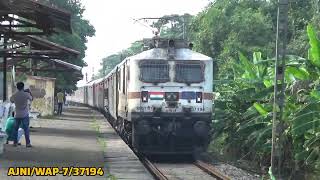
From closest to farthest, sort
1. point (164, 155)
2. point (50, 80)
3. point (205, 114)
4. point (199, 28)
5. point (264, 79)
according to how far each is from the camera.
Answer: point (205, 114) → point (264, 79) → point (164, 155) → point (50, 80) → point (199, 28)

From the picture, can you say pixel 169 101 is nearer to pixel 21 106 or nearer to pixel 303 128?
pixel 21 106

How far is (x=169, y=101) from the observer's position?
596 inches

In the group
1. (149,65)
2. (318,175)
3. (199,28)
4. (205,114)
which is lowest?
(318,175)

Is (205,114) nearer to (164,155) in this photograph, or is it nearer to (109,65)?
(164,155)

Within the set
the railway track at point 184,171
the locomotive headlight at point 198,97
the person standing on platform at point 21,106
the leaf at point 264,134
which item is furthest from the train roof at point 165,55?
the person standing on platform at point 21,106

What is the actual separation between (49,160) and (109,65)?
113209 mm

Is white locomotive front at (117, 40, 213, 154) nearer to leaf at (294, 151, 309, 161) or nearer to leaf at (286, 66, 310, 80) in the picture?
leaf at (286, 66, 310, 80)

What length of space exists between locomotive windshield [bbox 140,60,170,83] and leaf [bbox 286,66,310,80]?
10.6ft

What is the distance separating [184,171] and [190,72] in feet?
9.16

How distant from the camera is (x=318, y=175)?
1294 cm

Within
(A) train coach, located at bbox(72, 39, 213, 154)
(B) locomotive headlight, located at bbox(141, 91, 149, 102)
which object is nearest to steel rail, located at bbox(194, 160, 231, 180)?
(A) train coach, located at bbox(72, 39, 213, 154)

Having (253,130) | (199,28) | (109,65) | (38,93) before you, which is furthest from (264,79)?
(109,65)

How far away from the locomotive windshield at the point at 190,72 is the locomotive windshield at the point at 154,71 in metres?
0.30

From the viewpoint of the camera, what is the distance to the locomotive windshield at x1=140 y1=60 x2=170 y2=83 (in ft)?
50.2
